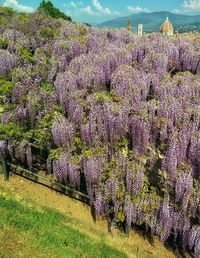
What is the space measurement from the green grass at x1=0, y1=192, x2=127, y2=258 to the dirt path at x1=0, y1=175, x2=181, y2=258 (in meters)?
0.40

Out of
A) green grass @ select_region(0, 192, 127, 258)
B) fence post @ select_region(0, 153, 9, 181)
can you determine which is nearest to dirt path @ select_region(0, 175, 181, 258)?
fence post @ select_region(0, 153, 9, 181)

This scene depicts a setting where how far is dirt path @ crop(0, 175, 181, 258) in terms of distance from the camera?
38.5 feet

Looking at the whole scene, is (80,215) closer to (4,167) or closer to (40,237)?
(40,237)

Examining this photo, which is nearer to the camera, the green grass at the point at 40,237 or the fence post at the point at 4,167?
the green grass at the point at 40,237

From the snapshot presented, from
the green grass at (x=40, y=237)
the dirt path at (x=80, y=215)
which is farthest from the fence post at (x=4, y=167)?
the green grass at (x=40, y=237)

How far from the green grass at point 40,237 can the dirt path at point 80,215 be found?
0.40 meters

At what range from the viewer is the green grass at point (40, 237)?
9.99 meters

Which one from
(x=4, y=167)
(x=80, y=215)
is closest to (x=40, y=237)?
(x=80, y=215)

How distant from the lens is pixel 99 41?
645 inches

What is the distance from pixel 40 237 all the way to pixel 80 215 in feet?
8.28

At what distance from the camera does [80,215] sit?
42.0 ft

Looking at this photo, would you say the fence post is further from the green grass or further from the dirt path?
the green grass

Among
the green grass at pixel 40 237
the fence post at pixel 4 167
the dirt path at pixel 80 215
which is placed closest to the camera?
the green grass at pixel 40 237

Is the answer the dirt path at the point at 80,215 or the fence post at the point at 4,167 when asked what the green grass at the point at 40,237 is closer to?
the dirt path at the point at 80,215
